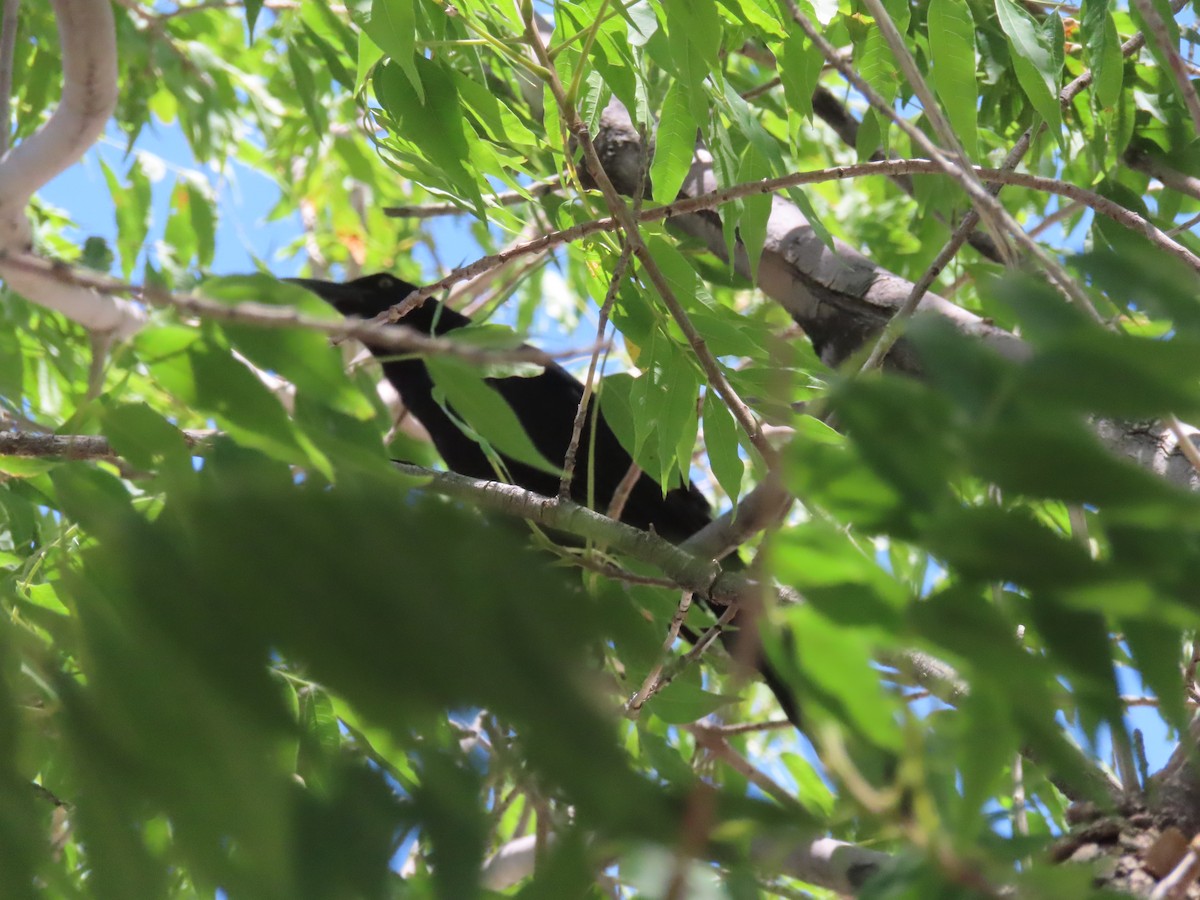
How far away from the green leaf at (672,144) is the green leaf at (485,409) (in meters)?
0.88

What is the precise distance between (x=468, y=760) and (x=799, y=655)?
0.27 metres

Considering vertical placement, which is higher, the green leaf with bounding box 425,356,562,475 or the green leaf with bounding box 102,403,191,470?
the green leaf with bounding box 425,356,562,475

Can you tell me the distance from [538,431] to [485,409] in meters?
2.98

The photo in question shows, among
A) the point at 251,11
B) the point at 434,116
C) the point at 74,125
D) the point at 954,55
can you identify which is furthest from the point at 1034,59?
the point at 251,11

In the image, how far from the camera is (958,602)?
64 cm

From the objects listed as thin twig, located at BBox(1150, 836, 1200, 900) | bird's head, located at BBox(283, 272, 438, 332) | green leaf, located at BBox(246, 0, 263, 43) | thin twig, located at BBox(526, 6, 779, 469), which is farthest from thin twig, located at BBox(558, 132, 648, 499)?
bird's head, located at BBox(283, 272, 438, 332)

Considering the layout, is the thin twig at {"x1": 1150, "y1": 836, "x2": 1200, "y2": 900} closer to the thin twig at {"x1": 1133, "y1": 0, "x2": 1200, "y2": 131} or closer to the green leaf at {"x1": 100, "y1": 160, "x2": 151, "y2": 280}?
the thin twig at {"x1": 1133, "y1": 0, "x2": 1200, "y2": 131}

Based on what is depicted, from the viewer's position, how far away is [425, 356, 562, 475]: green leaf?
92 cm

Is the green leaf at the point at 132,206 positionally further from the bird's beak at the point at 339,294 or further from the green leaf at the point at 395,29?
the green leaf at the point at 395,29

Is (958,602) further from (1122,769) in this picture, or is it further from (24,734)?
(24,734)

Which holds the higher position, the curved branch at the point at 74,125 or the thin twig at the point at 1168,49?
the thin twig at the point at 1168,49

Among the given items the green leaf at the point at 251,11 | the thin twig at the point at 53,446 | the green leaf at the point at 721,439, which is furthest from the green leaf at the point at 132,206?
the green leaf at the point at 721,439

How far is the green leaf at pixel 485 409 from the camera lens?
3.02 feet

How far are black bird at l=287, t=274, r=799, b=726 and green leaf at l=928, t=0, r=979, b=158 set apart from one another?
176 centimetres
